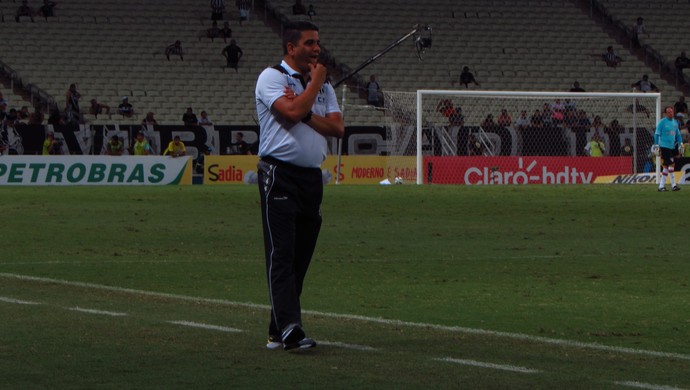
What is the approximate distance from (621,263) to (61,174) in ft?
82.8

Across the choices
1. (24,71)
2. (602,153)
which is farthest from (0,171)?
(602,153)

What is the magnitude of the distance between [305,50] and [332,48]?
45.8 meters

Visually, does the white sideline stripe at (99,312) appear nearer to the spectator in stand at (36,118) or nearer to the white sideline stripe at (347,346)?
the white sideline stripe at (347,346)

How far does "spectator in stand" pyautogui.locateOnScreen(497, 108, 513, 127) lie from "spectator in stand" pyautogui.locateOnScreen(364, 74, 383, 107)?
25.6 ft

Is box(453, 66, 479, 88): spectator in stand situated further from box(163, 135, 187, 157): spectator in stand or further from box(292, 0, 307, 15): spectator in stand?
box(163, 135, 187, 157): spectator in stand

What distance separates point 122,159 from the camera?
1572 inches

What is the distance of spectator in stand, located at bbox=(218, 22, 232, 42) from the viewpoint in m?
53.6

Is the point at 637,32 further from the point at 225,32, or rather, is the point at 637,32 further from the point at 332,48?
the point at 225,32

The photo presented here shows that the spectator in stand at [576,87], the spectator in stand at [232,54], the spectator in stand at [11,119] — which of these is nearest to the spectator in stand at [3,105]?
the spectator in stand at [11,119]

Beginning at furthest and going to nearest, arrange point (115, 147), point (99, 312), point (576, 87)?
1. point (576, 87)
2. point (115, 147)
3. point (99, 312)

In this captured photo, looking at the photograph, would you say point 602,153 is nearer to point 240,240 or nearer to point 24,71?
point 24,71

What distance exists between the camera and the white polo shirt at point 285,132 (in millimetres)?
9070

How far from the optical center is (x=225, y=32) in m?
53.7

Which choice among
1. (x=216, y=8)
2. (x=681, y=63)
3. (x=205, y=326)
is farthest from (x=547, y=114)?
(x=205, y=326)
